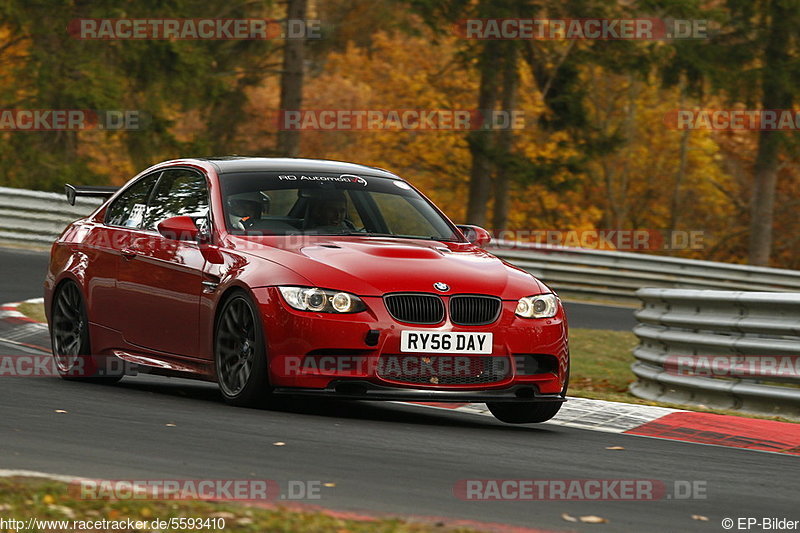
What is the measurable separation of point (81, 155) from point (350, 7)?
8.67 m

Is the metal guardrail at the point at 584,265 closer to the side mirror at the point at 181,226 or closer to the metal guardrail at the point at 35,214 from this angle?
the metal guardrail at the point at 35,214

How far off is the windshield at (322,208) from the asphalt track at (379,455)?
3.83 feet

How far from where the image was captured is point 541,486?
6.28 m

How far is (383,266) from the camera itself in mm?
8305

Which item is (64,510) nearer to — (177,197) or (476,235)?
(177,197)

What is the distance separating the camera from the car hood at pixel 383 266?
816 centimetres

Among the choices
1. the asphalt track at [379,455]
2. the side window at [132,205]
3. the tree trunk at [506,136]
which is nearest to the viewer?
the asphalt track at [379,455]

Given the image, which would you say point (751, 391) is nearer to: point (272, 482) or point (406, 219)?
point (406, 219)

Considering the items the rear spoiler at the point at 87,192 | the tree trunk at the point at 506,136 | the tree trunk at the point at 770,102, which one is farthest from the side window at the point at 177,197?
Answer: the tree trunk at the point at 770,102

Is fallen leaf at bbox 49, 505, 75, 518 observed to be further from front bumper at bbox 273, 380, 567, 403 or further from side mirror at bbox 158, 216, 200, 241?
side mirror at bbox 158, 216, 200, 241

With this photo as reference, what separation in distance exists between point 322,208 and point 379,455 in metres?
2.79

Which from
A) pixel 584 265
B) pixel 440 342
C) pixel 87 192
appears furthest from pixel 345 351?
pixel 584 265

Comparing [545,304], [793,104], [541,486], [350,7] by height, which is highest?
[350,7]

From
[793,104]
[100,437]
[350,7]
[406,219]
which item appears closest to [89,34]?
[350,7]
